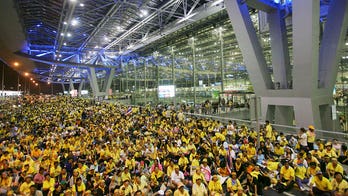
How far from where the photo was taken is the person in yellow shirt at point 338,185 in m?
5.60

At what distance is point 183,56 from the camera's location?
33125 mm

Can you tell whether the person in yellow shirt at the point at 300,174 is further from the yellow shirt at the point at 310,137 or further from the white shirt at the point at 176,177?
the white shirt at the point at 176,177

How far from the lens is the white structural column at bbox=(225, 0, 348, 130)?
9789 millimetres

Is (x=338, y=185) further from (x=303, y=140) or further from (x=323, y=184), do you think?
(x=303, y=140)

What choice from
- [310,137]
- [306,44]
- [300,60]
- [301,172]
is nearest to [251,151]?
[301,172]

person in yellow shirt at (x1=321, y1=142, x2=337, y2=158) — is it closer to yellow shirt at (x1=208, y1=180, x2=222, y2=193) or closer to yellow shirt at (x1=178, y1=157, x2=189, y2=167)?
yellow shirt at (x1=208, y1=180, x2=222, y2=193)

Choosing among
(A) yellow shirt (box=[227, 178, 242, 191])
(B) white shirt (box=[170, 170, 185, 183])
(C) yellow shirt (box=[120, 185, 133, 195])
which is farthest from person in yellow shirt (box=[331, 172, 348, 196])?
(C) yellow shirt (box=[120, 185, 133, 195])

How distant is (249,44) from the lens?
12.4m

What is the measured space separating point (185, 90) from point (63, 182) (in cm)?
2582

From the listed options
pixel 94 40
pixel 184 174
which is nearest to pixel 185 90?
pixel 94 40

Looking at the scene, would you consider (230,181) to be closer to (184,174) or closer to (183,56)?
(184,174)

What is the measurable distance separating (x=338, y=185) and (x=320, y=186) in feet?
1.37

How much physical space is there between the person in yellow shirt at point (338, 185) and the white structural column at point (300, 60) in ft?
16.7

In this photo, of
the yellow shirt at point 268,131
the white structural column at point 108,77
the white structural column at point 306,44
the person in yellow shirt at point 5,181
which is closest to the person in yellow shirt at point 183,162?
the yellow shirt at point 268,131
